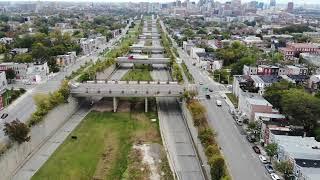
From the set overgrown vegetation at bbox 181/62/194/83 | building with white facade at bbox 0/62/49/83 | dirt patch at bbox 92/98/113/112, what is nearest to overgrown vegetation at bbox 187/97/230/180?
dirt patch at bbox 92/98/113/112

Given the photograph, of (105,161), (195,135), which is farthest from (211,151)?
(105,161)

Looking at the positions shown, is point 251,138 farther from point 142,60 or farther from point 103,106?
point 142,60

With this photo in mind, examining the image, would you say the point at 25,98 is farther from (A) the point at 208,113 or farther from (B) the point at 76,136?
(A) the point at 208,113

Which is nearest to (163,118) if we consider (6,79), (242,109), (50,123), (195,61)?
(242,109)

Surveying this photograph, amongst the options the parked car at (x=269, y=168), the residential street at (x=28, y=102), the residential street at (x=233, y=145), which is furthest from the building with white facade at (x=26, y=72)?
the parked car at (x=269, y=168)

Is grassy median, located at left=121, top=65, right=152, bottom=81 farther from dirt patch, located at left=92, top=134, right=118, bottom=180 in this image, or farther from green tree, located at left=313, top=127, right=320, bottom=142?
green tree, located at left=313, top=127, right=320, bottom=142

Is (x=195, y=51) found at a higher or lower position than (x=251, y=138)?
higher
